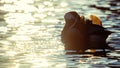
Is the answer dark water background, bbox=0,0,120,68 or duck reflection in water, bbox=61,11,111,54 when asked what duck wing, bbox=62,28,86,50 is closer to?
duck reflection in water, bbox=61,11,111,54

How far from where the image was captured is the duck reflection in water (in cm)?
1891

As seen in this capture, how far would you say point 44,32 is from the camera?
21.2 metres

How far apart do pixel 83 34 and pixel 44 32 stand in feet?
8.29

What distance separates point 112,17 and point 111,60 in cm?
914

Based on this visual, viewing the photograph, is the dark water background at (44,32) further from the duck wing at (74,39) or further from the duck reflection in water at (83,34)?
the duck reflection in water at (83,34)

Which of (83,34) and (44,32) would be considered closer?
(83,34)

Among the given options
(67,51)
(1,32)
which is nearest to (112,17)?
(1,32)

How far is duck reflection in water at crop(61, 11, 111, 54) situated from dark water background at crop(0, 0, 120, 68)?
405 millimetres

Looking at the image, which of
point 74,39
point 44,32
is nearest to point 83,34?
point 74,39

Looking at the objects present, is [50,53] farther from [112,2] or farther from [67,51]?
[112,2]

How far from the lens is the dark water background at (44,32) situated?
15.9m

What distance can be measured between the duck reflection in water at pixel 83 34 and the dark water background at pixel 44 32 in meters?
0.40

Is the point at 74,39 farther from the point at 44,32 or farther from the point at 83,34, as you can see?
the point at 44,32

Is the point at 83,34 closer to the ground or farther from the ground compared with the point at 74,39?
farther from the ground
